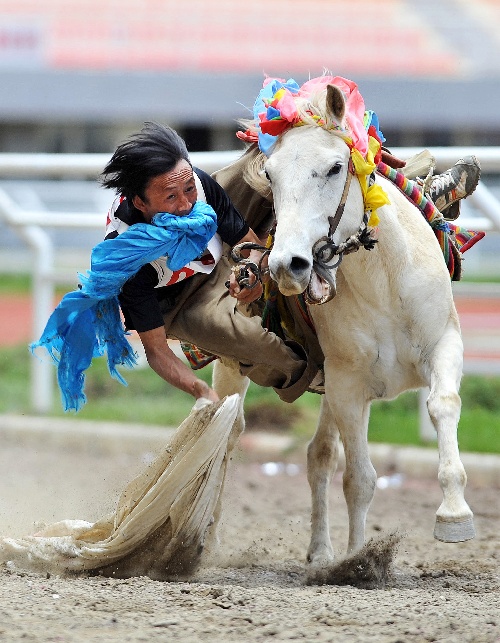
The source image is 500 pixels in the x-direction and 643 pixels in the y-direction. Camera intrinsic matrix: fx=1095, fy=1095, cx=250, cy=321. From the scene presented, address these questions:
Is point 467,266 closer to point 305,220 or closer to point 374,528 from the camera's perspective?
point 374,528

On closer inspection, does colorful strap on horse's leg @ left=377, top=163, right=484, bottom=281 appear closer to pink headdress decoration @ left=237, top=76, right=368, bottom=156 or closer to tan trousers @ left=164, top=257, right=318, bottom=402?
pink headdress decoration @ left=237, top=76, right=368, bottom=156

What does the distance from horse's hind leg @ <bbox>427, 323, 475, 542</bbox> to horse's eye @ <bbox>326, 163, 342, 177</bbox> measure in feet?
2.94

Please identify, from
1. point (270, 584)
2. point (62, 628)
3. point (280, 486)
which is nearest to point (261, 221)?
point (270, 584)

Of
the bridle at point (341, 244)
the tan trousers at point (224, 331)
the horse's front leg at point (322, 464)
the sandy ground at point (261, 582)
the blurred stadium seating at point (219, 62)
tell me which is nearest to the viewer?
the sandy ground at point (261, 582)

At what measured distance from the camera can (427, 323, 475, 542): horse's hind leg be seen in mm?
3674

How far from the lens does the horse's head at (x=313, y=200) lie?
11.2 ft

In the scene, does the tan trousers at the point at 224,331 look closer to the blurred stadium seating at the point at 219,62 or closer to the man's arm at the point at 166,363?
the man's arm at the point at 166,363

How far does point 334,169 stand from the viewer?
143 inches

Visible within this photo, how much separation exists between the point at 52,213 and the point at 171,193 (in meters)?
4.14

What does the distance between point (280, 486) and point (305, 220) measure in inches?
139

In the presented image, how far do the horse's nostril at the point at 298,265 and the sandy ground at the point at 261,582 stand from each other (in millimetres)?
1049

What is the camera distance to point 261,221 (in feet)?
15.3

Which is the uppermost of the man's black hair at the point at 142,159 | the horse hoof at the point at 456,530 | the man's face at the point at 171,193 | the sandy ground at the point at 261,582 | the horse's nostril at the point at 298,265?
the man's black hair at the point at 142,159

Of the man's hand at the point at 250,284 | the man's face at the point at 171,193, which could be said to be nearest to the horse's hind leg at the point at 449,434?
the man's hand at the point at 250,284
